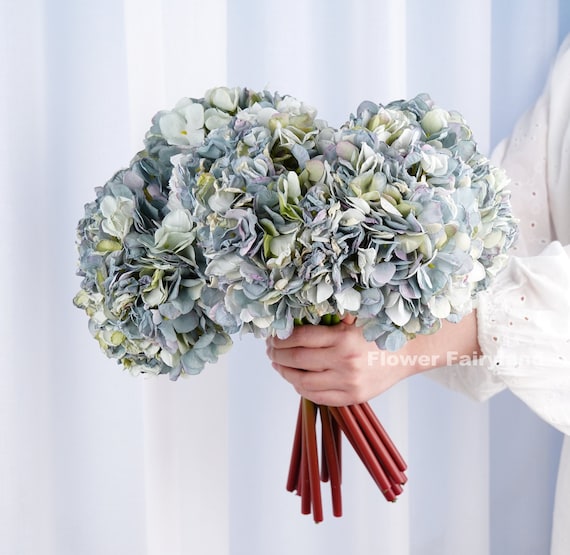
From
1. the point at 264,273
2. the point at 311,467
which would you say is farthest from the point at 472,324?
the point at 264,273

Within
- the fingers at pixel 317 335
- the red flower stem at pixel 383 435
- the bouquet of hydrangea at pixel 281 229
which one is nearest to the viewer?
the bouquet of hydrangea at pixel 281 229

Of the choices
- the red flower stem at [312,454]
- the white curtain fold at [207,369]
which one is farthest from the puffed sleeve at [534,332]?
the white curtain fold at [207,369]

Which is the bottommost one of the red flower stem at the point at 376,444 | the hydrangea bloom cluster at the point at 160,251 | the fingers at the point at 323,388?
the red flower stem at the point at 376,444

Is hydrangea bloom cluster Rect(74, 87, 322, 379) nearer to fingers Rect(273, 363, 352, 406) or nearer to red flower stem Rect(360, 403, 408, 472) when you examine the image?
fingers Rect(273, 363, 352, 406)

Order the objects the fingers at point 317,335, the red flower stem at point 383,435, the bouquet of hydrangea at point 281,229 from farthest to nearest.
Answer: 1. the red flower stem at point 383,435
2. the fingers at point 317,335
3. the bouquet of hydrangea at point 281,229

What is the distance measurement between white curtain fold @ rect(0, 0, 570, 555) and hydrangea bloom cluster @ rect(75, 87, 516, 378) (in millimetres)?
221

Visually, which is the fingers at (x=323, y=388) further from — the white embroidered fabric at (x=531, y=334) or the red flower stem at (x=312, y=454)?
the white embroidered fabric at (x=531, y=334)

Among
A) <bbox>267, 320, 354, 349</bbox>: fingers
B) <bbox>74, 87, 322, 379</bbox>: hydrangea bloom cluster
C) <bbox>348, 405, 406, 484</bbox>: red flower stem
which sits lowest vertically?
<bbox>348, 405, 406, 484</bbox>: red flower stem

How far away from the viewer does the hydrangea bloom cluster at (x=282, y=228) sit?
0.65m

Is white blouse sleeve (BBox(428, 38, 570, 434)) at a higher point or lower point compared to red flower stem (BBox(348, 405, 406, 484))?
higher

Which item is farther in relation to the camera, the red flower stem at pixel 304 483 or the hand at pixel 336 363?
the red flower stem at pixel 304 483

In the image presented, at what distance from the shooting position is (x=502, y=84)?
1.35 meters

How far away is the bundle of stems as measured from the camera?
905 millimetres

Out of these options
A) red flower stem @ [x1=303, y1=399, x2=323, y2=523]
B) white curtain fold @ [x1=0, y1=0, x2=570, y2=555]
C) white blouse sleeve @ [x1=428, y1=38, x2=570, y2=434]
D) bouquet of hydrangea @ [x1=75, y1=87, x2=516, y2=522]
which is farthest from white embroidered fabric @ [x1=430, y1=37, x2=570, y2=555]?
white curtain fold @ [x1=0, y1=0, x2=570, y2=555]
